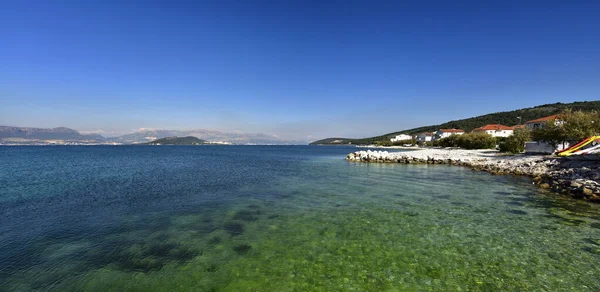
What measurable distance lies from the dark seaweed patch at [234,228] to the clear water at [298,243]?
1.6 inches

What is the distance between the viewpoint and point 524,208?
1445 cm

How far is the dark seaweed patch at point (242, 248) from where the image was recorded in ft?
28.8

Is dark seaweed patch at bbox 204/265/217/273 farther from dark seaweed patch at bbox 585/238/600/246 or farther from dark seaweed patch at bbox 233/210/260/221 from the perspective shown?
dark seaweed patch at bbox 585/238/600/246

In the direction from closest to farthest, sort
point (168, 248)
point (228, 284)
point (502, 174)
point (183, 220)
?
point (228, 284)
point (168, 248)
point (183, 220)
point (502, 174)

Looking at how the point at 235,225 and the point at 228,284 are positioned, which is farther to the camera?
the point at 235,225

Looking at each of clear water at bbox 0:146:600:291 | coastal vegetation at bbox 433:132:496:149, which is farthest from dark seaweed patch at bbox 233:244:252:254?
coastal vegetation at bbox 433:132:496:149

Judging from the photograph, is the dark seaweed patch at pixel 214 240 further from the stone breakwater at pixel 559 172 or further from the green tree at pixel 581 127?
the green tree at pixel 581 127

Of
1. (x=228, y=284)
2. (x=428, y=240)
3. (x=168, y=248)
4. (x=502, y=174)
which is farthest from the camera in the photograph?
(x=502, y=174)

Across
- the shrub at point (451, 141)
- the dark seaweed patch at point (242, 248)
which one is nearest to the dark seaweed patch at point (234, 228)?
the dark seaweed patch at point (242, 248)

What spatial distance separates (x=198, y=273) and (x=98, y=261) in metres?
3.34

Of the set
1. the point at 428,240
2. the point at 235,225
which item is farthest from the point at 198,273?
the point at 428,240

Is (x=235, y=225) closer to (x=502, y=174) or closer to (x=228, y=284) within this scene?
(x=228, y=284)

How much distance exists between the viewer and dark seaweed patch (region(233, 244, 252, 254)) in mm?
8789

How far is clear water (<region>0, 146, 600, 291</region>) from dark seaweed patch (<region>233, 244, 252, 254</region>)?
0.03 meters
